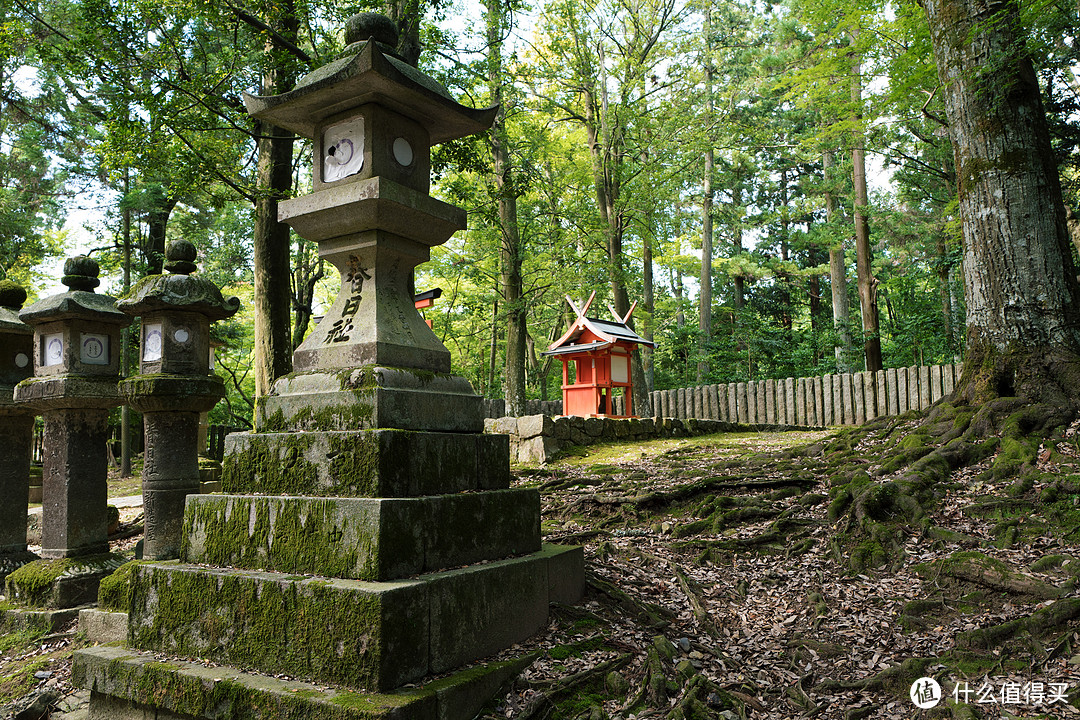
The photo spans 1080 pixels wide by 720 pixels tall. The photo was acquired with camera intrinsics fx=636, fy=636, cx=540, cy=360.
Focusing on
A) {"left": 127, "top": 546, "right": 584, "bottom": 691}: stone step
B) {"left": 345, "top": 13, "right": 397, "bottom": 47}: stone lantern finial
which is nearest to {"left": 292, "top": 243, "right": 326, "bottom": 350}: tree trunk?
{"left": 345, "top": 13, "right": 397, "bottom": 47}: stone lantern finial

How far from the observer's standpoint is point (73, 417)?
5289mm

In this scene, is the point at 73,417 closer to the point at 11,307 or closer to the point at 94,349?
the point at 94,349

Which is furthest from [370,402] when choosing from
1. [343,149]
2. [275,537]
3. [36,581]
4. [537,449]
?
[537,449]

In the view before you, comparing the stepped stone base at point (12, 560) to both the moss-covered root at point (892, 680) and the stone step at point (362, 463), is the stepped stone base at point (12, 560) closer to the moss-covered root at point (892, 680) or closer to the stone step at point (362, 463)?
the stone step at point (362, 463)

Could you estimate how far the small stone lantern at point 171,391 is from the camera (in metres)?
4.96

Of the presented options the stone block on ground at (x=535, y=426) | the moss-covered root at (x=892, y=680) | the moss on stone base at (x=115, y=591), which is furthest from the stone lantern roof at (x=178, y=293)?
the stone block on ground at (x=535, y=426)

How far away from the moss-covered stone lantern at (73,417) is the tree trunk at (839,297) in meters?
16.4

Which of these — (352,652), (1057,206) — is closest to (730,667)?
(352,652)

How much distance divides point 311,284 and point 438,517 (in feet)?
48.4

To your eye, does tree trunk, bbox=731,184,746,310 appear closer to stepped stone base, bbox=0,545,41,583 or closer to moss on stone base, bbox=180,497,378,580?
stepped stone base, bbox=0,545,41,583

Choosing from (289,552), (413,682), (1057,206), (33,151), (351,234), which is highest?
(33,151)

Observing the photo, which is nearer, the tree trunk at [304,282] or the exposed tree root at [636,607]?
the exposed tree root at [636,607]

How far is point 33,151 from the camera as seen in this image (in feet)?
49.0

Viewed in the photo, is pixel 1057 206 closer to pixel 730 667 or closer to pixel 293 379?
pixel 730 667
